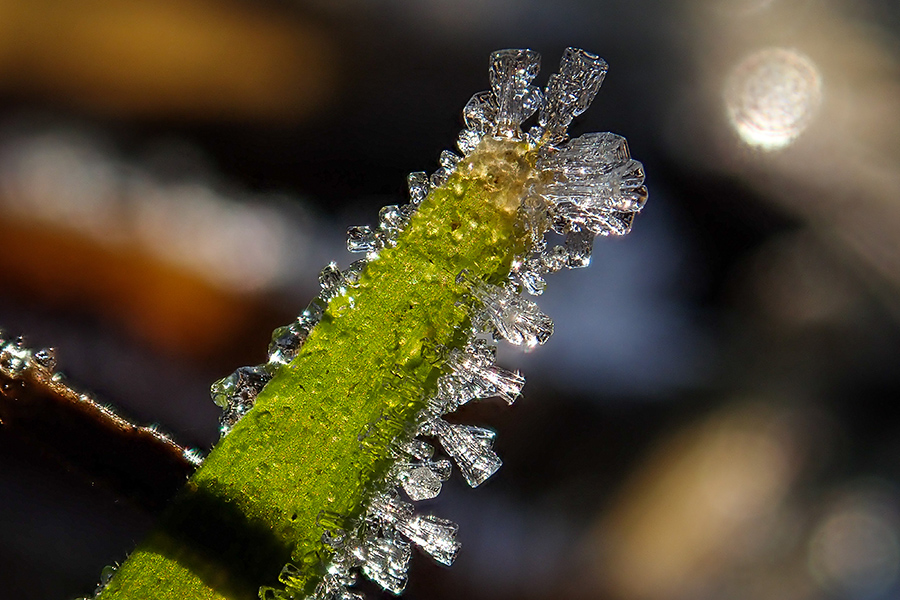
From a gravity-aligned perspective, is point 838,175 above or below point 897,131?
below

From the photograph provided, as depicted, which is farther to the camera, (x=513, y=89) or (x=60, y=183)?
(x=60, y=183)

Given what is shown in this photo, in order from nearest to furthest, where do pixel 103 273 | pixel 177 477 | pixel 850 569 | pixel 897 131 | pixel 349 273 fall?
pixel 349 273, pixel 177 477, pixel 103 273, pixel 850 569, pixel 897 131

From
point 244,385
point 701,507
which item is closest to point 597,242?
point 701,507

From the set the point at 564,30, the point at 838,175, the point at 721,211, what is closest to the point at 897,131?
the point at 838,175

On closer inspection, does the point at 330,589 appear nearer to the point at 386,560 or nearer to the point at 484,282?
the point at 386,560

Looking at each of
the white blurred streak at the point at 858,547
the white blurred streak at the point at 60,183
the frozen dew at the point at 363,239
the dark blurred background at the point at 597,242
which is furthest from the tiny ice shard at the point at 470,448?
the white blurred streak at the point at 858,547

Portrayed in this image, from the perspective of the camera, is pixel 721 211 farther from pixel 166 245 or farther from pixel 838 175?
pixel 166 245

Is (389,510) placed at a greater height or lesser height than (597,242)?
lesser
